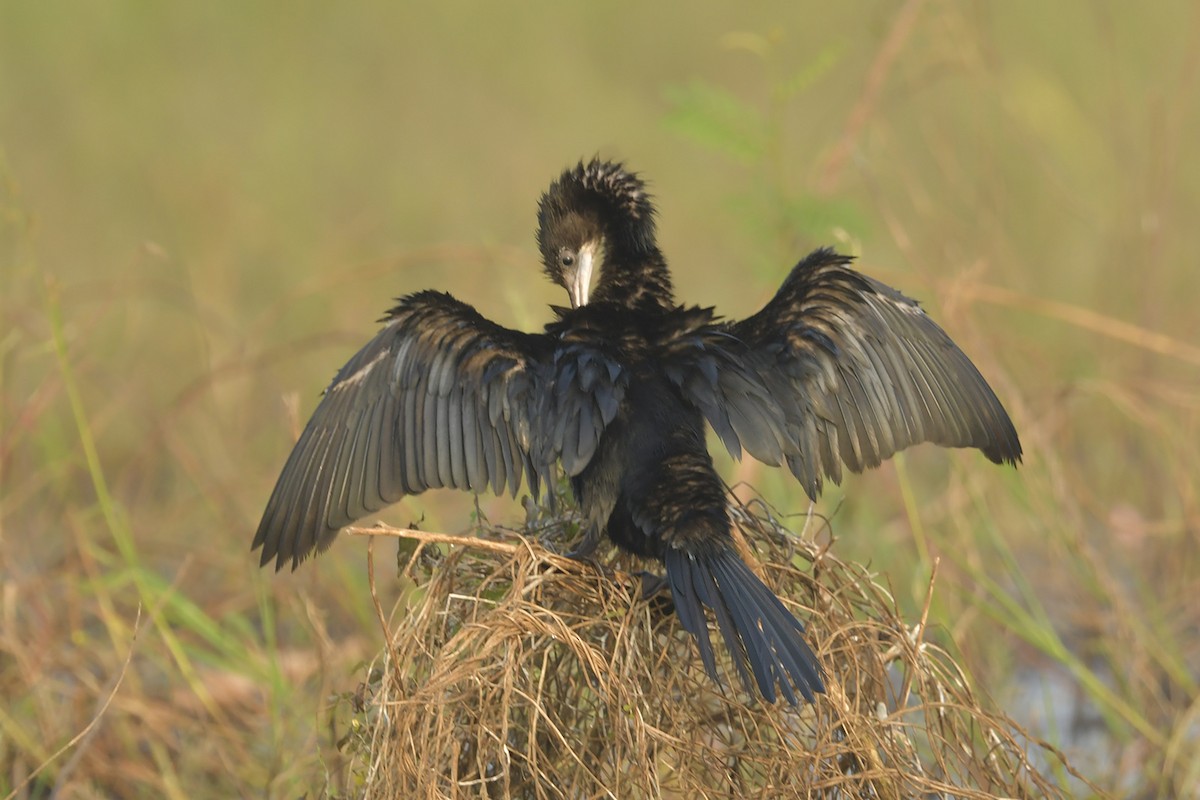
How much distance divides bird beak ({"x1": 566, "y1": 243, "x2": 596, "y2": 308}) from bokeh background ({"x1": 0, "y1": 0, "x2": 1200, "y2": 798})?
2.20ft

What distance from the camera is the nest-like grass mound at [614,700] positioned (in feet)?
8.31

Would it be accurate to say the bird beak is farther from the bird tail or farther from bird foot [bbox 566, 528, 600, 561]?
the bird tail

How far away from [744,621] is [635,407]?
0.64 m

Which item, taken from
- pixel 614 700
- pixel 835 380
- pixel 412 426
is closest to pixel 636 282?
pixel 835 380

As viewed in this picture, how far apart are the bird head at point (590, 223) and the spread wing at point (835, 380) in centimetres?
38

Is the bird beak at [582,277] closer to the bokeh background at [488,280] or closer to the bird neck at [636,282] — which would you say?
the bird neck at [636,282]

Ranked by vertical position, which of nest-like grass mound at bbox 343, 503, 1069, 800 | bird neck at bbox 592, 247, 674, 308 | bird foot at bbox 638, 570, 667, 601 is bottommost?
nest-like grass mound at bbox 343, 503, 1069, 800

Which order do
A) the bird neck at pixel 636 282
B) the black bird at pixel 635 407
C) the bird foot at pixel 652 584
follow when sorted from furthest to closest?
the bird neck at pixel 636 282 → the black bird at pixel 635 407 → the bird foot at pixel 652 584

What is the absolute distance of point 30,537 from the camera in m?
5.24

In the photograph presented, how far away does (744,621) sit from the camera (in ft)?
8.63

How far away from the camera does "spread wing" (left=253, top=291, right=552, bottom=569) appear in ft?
9.95

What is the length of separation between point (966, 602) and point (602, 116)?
5386 mm

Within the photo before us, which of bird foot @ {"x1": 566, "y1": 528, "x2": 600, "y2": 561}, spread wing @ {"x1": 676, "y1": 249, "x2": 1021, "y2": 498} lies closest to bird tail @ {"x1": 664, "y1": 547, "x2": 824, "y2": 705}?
bird foot @ {"x1": 566, "y1": 528, "x2": 600, "y2": 561}

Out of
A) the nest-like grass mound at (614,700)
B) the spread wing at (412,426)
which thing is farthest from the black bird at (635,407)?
the nest-like grass mound at (614,700)
